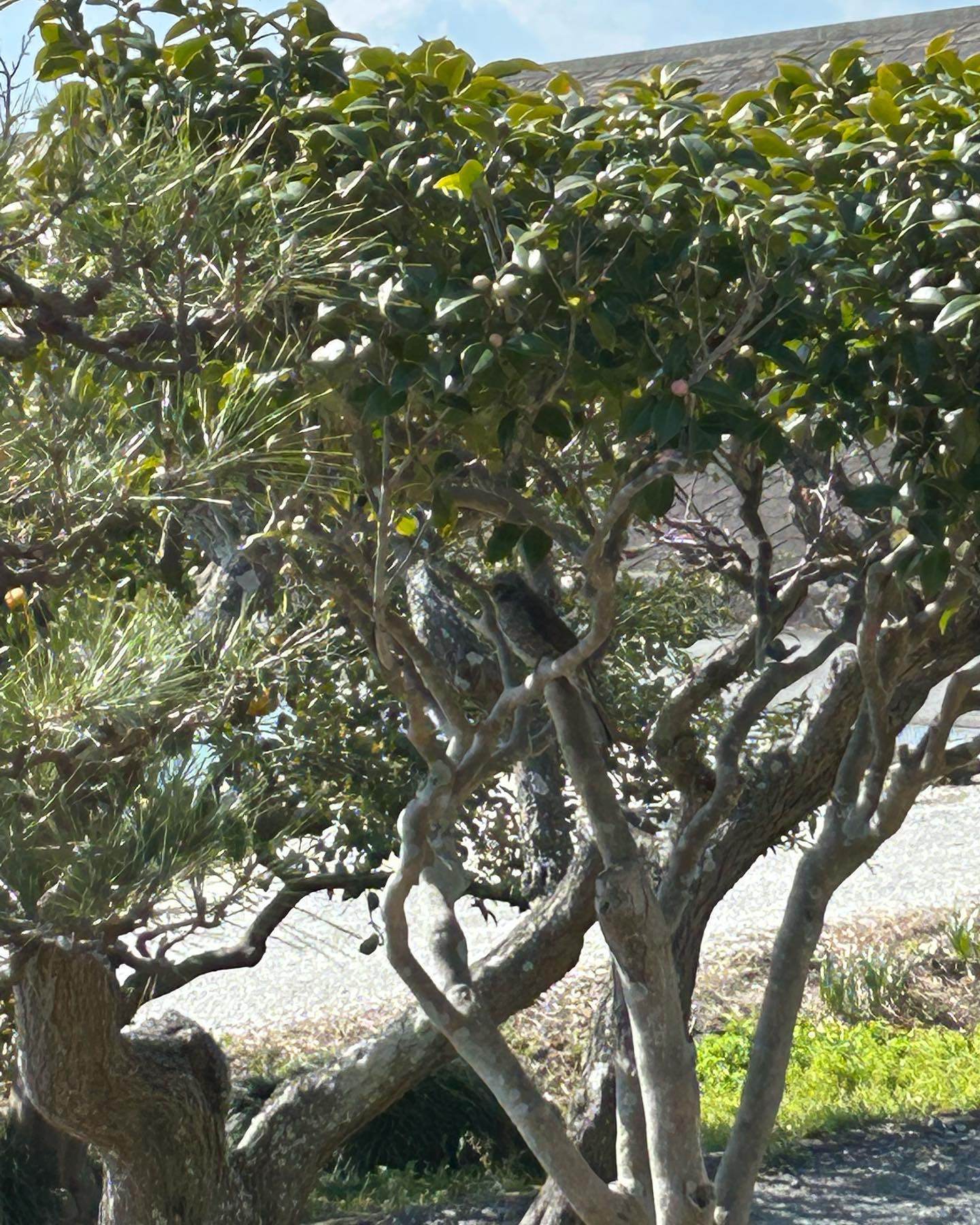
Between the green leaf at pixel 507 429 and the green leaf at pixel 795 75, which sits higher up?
the green leaf at pixel 795 75

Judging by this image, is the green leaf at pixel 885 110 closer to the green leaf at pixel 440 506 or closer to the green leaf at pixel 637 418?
the green leaf at pixel 637 418

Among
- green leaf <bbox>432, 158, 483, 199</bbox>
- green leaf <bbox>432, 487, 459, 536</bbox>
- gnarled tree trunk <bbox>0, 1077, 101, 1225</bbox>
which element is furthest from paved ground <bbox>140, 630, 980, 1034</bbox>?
green leaf <bbox>432, 158, 483, 199</bbox>

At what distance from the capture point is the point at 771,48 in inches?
337

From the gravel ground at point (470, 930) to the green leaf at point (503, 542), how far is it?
202 inches

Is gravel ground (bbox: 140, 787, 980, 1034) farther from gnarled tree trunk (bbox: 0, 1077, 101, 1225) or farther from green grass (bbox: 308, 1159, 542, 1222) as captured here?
gnarled tree trunk (bbox: 0, 1077, 101, 1225)

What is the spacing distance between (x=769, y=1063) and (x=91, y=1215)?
3.08m

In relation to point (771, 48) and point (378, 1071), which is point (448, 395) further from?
point (771, 48)

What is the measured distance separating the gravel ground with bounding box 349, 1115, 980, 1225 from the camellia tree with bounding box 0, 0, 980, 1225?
6.03 feet

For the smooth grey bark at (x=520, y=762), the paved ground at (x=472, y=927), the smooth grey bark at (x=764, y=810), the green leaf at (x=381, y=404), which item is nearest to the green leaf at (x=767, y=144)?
the green leaf at (x=381, y=404)

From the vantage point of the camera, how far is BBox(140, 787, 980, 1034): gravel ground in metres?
8.26

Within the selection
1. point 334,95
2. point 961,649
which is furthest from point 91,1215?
point 334,95

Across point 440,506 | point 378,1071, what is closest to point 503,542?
point 440,506

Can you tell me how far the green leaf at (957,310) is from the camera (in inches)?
76.3

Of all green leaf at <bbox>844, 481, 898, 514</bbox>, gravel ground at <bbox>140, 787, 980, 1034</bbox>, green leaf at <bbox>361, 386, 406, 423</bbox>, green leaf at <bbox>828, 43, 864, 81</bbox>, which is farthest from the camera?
gravel ground at <bbox>140, 787, 980, 1034</bbox>
